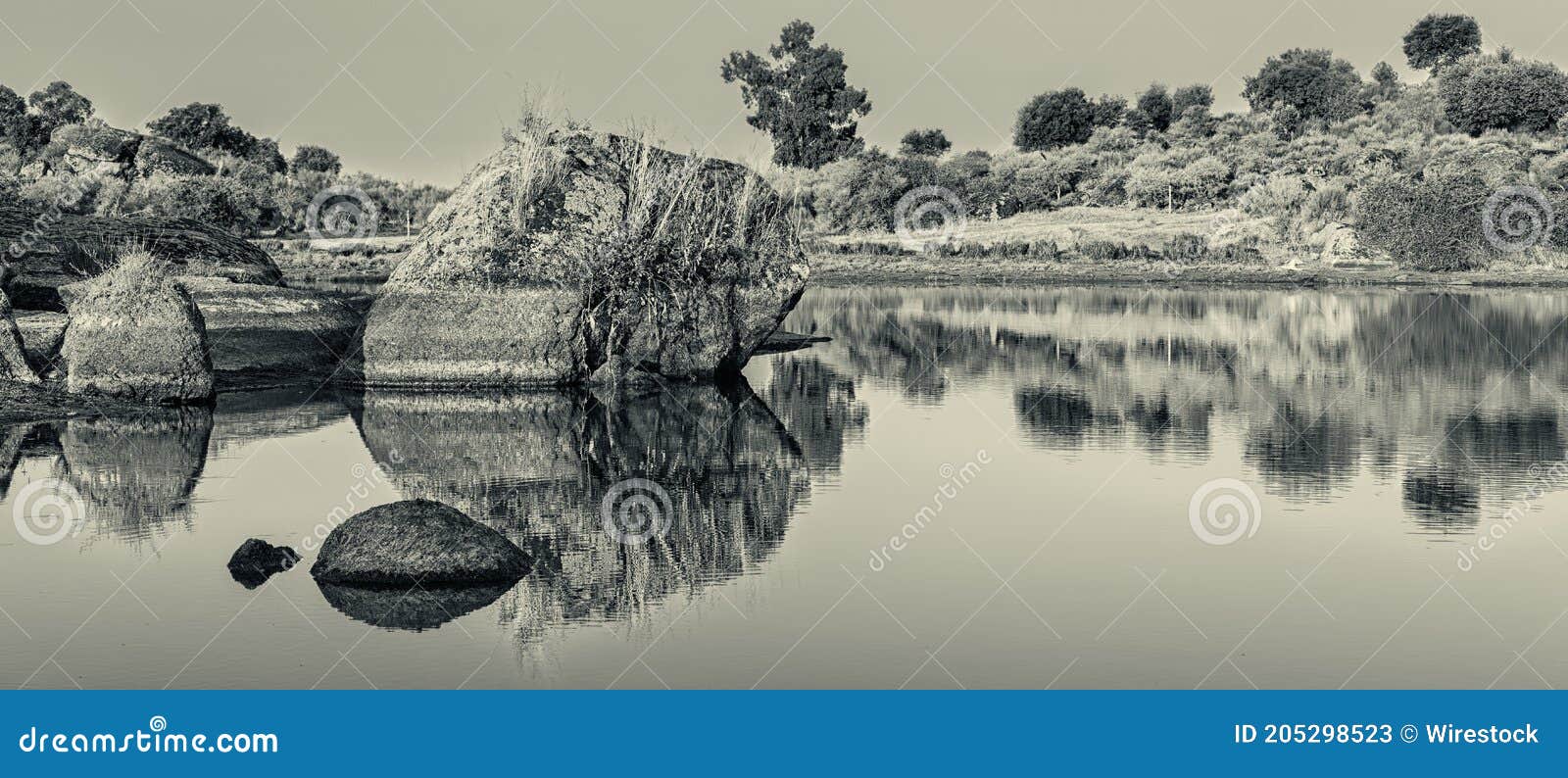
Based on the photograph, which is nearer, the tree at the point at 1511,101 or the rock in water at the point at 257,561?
the rock in water at the point at 257,561

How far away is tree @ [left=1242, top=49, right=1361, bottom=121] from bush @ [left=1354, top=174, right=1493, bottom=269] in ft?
146

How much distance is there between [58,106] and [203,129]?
21.6ft

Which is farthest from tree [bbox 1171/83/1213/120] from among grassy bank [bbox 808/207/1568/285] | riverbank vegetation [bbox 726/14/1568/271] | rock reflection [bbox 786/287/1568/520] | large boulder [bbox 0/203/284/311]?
large boulder [bbox 0/203/284/311]

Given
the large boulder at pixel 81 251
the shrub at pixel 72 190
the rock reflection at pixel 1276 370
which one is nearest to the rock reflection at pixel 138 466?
the large boulder at pixel 81 251

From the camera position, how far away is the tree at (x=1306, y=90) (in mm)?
93312

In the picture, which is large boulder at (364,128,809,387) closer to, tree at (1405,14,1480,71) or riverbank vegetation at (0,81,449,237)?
riverbank vegetation at (0,81,449,237)

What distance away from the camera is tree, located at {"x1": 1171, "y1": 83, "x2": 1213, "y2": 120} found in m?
99.9

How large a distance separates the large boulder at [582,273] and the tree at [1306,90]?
7417 centimetres

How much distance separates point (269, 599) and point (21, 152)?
7146 cm

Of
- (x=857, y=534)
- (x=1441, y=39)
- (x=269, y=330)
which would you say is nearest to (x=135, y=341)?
(x=269, y=330)

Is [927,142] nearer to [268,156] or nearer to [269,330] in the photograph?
[268,156]

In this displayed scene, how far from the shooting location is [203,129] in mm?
90188

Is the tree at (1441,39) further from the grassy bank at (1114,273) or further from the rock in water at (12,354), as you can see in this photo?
the rock in water at (12,354)

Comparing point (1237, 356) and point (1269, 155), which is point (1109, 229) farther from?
point (1237, 356)
